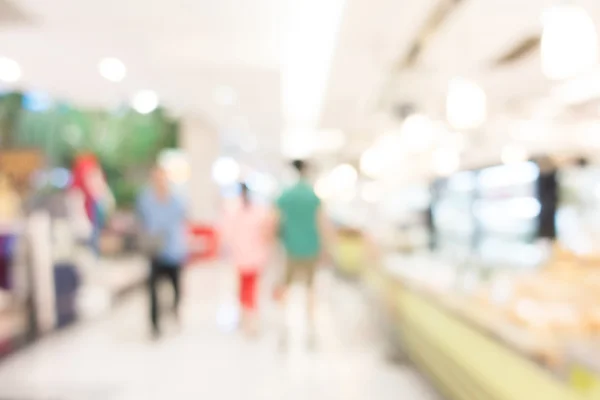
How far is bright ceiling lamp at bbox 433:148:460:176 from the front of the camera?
12398 mm

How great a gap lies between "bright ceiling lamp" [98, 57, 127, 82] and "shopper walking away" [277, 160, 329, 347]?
3.46 meters

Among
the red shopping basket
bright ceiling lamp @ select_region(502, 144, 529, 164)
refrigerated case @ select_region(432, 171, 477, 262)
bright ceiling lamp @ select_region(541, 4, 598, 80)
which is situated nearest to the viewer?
bright ceiling lamp @ select_region(541, 4, 598, 80)

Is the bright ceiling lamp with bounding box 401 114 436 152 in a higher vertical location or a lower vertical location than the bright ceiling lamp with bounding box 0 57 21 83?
lower

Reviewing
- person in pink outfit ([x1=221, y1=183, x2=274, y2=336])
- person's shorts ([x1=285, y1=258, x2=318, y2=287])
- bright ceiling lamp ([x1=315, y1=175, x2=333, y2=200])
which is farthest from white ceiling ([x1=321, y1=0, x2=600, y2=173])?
bright ceiling lamp ([x1=315, y1=175, x2=333, y2=200])

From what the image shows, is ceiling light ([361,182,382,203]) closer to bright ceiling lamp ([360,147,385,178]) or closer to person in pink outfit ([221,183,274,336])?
bright ceiling lamp ([360,147,385,178])

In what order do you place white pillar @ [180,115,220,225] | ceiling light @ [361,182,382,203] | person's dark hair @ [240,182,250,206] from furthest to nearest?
ceiling light @ [361,182,382,203]
white pillar @ [180,115,220,225]
person's dark hair @ [240,182,250,206]

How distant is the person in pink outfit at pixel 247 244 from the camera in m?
6.51

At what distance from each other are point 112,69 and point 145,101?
3.21 meters

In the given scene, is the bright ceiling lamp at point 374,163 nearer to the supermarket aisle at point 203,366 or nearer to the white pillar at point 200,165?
the white pillar at point 200,165

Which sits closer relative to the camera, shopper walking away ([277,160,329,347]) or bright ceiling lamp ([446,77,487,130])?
bright ceiling lamp ([446,77,487,130])

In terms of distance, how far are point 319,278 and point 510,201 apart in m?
4.77

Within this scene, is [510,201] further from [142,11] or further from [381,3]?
[142,11]

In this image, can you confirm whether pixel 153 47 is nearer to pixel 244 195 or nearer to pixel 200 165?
pixel 244 195

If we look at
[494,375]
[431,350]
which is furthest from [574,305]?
[431,350]
